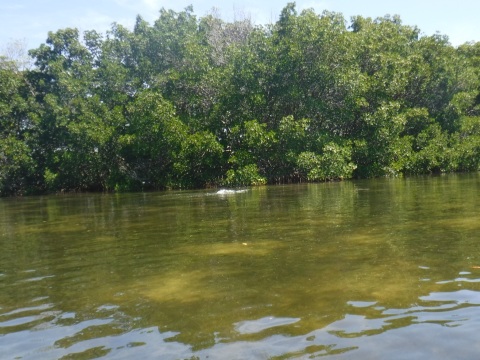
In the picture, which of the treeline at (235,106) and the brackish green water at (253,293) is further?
the treeline at (235,106)

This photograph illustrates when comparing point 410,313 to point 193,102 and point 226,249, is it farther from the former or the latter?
point 193,102

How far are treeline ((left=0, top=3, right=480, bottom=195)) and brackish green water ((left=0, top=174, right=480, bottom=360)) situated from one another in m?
19.5

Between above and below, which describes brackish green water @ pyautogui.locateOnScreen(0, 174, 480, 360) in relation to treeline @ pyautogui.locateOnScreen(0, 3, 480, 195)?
below

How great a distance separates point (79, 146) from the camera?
3241 centimetres

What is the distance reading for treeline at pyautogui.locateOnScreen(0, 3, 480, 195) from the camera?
92.7 feet

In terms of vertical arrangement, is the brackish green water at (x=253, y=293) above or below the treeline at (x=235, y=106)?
below

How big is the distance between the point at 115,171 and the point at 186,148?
248 inches

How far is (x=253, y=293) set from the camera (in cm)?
454

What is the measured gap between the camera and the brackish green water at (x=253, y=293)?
334 centimetres

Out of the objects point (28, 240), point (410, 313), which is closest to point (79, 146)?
point (28, 240)

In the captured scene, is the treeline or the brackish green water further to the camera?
the treeline

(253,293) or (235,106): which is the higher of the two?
(235,106)

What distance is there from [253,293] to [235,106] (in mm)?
25504

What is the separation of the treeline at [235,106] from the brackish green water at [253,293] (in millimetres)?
19480
